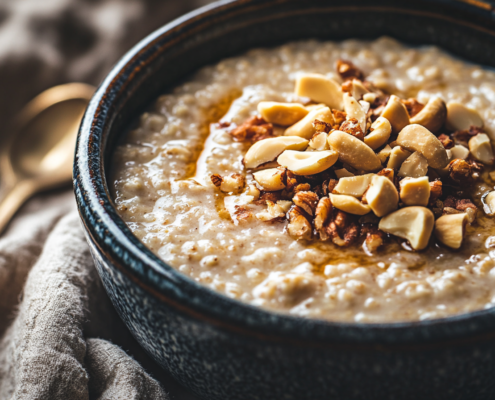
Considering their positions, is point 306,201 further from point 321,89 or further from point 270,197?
point 321,89

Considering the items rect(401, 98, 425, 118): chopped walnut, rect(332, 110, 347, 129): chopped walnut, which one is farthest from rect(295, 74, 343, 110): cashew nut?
rect(401, 98, 425, 118): chopped walnut

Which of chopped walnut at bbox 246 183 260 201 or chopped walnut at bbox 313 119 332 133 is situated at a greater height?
chopped walnut at bbox 313 119 332 133

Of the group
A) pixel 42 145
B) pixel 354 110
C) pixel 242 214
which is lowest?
pixel 42 145

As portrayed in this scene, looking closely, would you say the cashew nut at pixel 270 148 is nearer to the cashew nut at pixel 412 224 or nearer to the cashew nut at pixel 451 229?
the cashew nut at pixel 412 224

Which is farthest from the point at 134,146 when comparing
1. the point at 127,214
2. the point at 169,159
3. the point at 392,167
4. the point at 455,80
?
the point at 455,80

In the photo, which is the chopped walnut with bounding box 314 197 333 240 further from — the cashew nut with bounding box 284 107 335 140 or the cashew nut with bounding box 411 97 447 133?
the cashew nut with bounding box 411 97 447 133

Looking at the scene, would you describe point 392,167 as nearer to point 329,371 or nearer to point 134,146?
point 329,371

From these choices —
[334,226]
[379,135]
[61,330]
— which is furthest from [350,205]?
[61,330]

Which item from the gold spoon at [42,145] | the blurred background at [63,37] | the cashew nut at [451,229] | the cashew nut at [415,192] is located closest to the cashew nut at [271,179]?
the cashew nut at [415,192]
